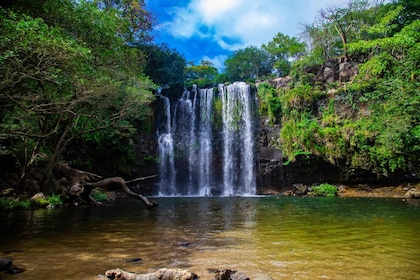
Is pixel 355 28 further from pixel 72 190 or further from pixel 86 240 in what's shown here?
pixel 86 240

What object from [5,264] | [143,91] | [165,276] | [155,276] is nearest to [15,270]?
[5,264]

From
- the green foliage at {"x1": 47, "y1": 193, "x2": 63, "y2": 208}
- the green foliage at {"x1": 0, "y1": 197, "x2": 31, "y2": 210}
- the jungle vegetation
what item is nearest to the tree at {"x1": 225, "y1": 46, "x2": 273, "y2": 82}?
the jungle vegetation

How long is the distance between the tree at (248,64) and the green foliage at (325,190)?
22025 mm

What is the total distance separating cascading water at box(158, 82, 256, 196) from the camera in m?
24.3

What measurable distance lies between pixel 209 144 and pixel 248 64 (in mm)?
18903

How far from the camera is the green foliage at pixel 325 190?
65.0ft

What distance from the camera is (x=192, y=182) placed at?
975 inches

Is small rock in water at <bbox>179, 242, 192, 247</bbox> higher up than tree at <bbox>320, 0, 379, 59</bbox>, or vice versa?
tree at <bbox>320, 0, 379, 59</bbox>

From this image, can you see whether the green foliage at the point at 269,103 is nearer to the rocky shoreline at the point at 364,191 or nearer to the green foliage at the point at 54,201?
the rocky shoreline at the point at 364,191

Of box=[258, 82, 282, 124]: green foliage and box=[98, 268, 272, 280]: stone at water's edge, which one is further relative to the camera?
box=[258, 82, 282, 124]: green foliage

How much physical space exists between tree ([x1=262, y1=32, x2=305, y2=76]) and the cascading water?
46.5 feet

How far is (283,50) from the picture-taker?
131 ft

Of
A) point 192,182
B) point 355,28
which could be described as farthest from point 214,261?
point 355,28

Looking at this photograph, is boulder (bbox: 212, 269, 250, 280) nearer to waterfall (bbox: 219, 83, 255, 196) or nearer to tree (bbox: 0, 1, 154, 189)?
tree (bbox: 0, 1, 154, 189)
